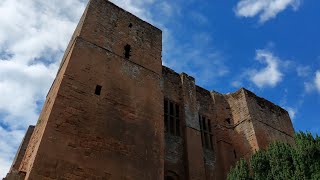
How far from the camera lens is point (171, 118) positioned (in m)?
13.5

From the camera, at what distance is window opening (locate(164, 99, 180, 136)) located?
13.1 metres

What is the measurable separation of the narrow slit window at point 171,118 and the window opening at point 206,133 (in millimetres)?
1400

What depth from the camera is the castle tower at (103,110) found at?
27.4 ft

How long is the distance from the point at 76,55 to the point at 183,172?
19.5 ft

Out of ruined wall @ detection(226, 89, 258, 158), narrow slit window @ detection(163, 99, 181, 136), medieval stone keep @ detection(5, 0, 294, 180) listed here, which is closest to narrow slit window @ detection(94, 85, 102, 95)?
medieval stone keep @ detection(5, 0, 294, 180)

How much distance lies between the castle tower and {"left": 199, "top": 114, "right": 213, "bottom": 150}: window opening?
3.45 metres

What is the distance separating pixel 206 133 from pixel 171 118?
198cm

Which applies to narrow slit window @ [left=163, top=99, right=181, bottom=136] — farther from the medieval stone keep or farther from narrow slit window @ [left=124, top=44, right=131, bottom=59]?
narrow slit window @ [left=124, top=44, right=131, bottom=59]

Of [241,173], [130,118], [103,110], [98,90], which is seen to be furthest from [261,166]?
[98,90]

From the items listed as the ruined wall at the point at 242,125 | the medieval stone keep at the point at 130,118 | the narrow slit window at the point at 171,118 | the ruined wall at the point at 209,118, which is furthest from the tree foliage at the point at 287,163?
the ruined wall at the point at 242,125

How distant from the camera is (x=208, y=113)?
15.2 meters

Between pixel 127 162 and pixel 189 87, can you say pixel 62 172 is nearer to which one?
pixel 127 162

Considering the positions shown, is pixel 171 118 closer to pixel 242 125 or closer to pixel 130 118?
pixel 130 118

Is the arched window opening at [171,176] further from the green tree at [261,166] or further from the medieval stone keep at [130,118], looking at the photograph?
→ the green tree at [261,166]
